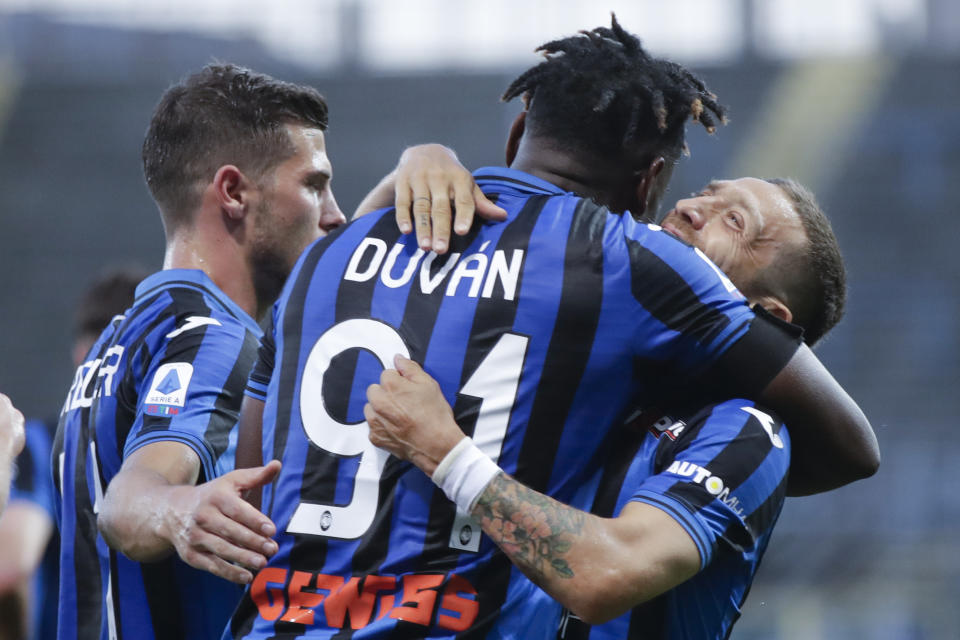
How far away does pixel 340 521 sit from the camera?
254cm

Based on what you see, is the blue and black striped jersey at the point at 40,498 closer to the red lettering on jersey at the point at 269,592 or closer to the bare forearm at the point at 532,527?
the red lettering on jersey at the point at 269,592

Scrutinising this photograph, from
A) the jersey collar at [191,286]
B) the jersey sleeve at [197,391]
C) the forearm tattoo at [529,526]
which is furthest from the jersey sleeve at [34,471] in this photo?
the forearm tattoo at [529,526]

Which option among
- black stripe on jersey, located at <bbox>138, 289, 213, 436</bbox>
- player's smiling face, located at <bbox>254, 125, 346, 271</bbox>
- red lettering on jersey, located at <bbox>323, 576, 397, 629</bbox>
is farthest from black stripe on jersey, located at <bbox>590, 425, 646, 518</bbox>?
player's smiling face, located at <bbox>254, 125, 346, 271</bbox>

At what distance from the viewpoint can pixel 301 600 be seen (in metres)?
2.52

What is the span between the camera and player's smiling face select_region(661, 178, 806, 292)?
3.15 m

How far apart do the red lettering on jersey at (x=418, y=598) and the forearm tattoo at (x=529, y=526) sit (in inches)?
6.9

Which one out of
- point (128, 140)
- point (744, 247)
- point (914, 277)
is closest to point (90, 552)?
point (744, 247)

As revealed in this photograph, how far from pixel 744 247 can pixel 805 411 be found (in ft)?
2.13

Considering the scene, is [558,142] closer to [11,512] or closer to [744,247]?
[744,247]

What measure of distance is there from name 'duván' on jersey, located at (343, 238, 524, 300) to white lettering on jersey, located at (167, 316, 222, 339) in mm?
737

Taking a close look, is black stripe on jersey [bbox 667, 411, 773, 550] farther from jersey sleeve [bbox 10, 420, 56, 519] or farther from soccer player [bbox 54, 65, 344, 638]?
jersey sleeve [bbox 10, 420, 56, 519]

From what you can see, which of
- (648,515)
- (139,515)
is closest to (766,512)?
(648,515)

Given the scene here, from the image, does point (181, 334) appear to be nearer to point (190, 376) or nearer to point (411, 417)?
point (190, 376)

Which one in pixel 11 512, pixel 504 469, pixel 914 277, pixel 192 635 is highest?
pixel 504 469
